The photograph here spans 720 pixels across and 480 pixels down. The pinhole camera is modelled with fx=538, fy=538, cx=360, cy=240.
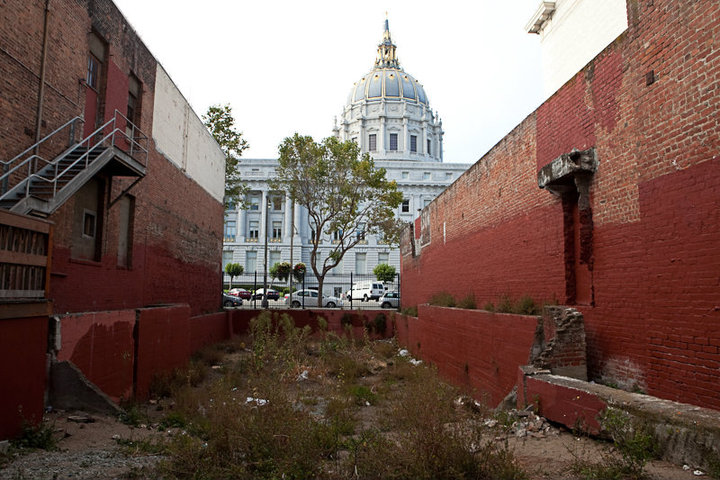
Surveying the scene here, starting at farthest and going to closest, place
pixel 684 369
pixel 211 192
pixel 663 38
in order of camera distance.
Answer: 1. pixel 211 192
2. pixel 663 38
3. pixel 684 369

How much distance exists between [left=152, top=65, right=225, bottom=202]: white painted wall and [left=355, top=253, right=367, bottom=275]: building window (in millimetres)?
48436

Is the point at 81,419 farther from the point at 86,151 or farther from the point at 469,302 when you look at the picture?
the point at 469,302

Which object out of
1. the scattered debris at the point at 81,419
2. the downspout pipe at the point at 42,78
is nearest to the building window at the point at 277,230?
the downspout pipe at the point at 42,78

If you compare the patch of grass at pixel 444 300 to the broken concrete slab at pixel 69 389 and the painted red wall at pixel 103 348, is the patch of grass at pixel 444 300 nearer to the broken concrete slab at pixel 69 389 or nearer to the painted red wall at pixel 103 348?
the painted red wall at pixel 103 348

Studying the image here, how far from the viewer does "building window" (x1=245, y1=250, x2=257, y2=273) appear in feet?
220

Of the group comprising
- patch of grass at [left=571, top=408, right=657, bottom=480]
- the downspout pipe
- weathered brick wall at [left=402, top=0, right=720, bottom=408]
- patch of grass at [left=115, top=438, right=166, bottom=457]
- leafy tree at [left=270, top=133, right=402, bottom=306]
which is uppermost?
leafy tree at [left=270, top=133, right=402, bottom=306]

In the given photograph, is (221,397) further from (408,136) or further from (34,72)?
(408,136)

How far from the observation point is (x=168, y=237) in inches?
590

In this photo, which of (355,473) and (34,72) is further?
(34,72)

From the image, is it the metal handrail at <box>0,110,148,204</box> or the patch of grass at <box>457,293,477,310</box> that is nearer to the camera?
the metal handrail at <box>0,110,148,204</box>

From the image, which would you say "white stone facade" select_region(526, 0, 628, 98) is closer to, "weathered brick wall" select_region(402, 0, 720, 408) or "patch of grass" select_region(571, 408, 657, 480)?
"weathered brick wall" select_region(402, 0, 720, 408)

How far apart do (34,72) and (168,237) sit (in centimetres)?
662

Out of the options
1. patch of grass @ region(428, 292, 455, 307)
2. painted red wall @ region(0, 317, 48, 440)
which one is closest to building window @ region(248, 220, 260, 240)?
patch of grass @ region(428, 292, 455, 307)

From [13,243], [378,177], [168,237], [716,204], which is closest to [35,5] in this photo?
[13,243]
